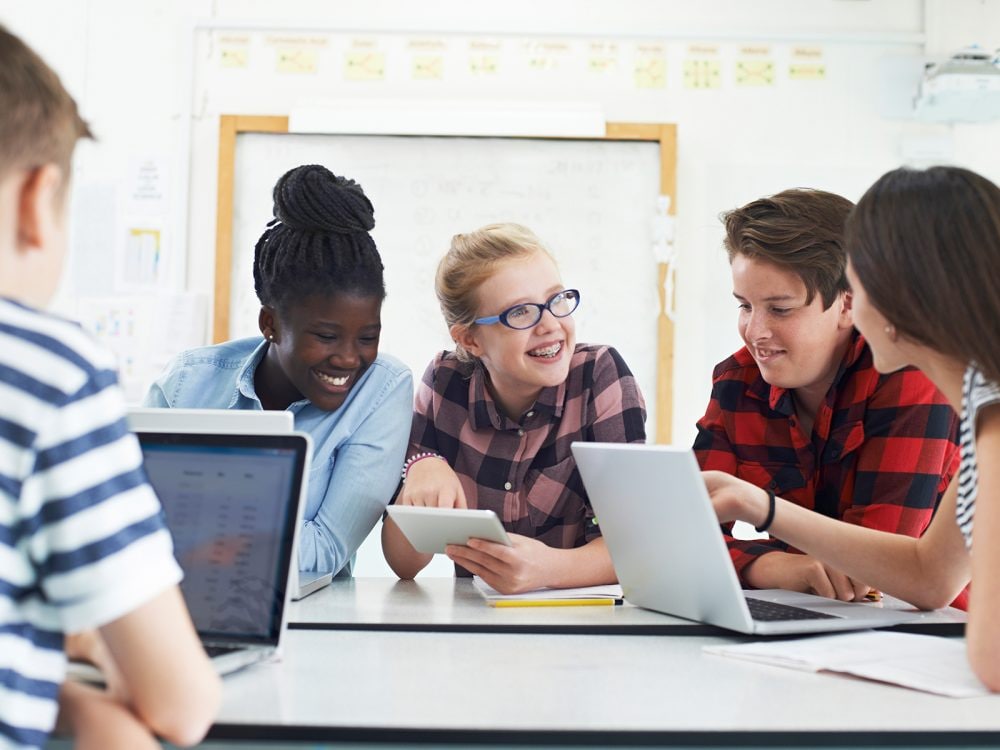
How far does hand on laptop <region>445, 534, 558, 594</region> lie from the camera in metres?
1.57

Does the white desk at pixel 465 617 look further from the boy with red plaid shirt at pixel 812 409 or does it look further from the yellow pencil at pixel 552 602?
the boy with red plaid shirt at pixel 812 409

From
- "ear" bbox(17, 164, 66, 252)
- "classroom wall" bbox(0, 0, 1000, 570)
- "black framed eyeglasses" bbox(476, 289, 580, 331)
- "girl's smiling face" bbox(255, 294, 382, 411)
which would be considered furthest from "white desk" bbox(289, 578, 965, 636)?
"classroom wall" bbox(0, 0, 1000, 570)

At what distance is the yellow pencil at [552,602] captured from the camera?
154cm

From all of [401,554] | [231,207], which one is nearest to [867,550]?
[401,554]

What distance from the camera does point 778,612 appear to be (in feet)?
4.52

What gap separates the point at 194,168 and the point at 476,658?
264cm

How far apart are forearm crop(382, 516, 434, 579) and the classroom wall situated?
1651 millimetres

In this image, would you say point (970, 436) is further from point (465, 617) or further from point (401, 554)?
point (401, 554)

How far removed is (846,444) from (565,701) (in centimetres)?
96

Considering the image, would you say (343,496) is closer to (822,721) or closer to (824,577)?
(824,577)

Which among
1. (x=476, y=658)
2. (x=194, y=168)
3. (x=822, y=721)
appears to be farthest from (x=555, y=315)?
(x=194, y=168)

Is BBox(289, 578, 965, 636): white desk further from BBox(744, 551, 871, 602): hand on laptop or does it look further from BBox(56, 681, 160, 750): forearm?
BBox(56, 681, 160, 750): forearm

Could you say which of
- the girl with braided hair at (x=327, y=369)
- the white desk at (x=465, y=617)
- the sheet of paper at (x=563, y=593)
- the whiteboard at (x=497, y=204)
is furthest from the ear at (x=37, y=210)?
the whiteboard at (x=497, y=204)

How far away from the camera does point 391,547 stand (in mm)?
1919
